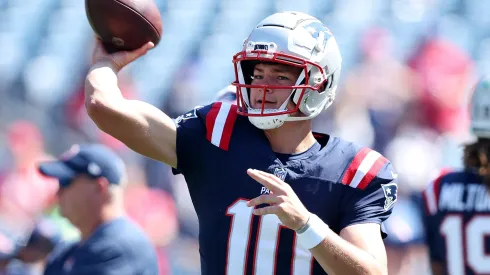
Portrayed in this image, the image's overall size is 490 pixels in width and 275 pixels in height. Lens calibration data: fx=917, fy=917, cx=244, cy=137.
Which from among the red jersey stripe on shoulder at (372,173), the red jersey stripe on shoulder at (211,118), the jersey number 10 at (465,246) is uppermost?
the red jersey stripe on shoulder at (211,118)

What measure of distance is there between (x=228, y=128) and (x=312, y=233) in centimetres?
45

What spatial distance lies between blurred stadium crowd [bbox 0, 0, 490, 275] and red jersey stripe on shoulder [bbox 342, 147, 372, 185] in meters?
3.01

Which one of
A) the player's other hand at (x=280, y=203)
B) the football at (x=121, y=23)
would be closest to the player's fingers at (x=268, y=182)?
the player's other hand at (x=280, y=203)

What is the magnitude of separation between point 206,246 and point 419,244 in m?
3.22

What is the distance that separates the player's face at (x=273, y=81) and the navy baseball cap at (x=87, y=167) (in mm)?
1666

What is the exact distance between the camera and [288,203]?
2.07 metres

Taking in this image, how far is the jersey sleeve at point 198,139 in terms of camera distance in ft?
7.95

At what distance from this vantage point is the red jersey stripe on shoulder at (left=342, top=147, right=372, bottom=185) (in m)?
2.39

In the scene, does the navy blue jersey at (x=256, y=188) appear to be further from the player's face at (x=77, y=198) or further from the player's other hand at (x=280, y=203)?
the player's face at (x=77, y=198)

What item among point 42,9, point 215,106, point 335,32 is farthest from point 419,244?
point 42,9

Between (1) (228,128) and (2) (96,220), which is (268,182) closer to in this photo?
(1) (228,128)

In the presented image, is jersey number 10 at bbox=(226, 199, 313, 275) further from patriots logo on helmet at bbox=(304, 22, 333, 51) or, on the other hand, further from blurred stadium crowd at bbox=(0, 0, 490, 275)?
blurred stadium crowd at bbox=(0, 0, 490, 275)

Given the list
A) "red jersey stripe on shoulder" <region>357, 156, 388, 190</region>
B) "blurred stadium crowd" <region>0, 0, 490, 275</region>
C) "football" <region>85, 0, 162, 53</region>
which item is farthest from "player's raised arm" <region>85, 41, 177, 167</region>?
"blurred stadium crowd" <region>0, 0, 490, 275</region>

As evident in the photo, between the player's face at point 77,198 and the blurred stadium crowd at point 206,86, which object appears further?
the blurred stadium crowd at point 206,86
